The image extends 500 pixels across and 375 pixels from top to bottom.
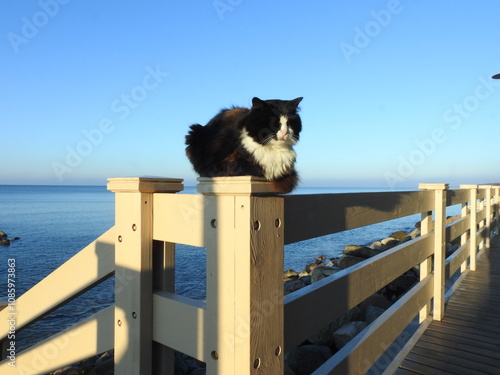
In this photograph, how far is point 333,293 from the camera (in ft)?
4.97

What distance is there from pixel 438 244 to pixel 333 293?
2.24m

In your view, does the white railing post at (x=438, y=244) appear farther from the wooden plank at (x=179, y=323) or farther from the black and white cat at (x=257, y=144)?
the wooden plank at (x=179, y=323)

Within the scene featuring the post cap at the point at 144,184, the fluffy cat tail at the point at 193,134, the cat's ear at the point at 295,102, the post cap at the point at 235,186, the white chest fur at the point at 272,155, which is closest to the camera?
the post cap at the point at 235,186

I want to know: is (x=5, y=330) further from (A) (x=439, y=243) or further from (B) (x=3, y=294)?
(B) (x=3, y=294)

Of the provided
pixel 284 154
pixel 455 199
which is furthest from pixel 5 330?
pixel 455 199

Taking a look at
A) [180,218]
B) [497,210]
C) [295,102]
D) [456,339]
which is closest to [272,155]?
[295,102]

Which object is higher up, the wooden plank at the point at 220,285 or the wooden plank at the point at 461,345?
the wooden plank at the point at 220,285

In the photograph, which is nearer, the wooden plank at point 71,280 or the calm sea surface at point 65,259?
the wooden plank at point 71,280

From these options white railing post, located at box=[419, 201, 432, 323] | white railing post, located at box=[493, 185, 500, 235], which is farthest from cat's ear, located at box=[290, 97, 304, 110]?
white railing post, located at box=[493, 185, 500, 235]

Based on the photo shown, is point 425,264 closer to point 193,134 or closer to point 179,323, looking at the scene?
point 193,134

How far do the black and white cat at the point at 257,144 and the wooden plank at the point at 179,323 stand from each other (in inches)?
24.2

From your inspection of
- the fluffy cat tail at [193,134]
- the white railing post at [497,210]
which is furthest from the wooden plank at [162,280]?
the white railing post at [497,210]

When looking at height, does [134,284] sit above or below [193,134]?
below

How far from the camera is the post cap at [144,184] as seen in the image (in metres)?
1.20
